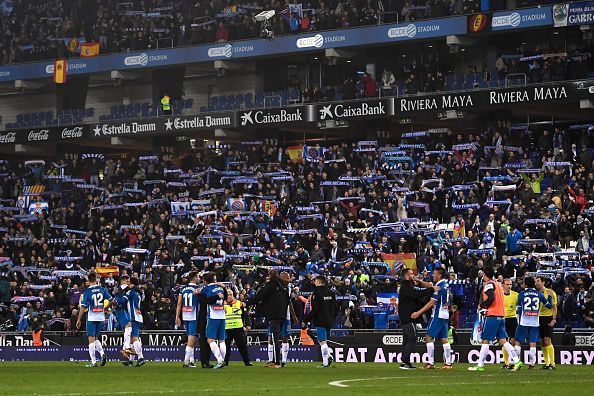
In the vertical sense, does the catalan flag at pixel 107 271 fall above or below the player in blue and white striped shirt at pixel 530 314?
above

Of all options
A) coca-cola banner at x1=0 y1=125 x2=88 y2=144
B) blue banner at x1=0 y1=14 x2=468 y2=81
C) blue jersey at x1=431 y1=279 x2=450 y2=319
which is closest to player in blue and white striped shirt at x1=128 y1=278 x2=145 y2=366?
blue jersey at x1=431 y1=279 x2=450 y2=319

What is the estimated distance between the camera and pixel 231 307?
1103 inches

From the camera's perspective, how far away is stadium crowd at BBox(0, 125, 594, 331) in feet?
124

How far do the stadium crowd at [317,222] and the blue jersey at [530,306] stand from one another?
582 centimetres

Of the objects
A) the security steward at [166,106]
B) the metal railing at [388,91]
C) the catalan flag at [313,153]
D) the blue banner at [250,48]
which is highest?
the blue banner at [250,48]

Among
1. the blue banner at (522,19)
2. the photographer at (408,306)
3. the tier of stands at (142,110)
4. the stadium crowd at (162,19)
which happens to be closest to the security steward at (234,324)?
the photographer at (408,306)

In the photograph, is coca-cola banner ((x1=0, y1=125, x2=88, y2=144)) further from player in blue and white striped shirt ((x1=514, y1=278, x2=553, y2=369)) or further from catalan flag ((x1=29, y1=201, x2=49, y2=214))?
player in blue and white striped shirt ((x1=514, y1=278, x2=553, y2=369))

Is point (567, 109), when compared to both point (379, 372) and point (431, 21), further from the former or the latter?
point (379, 372)

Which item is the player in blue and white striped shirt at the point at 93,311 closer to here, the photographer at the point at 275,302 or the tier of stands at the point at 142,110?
the photographer at the point at 275,302

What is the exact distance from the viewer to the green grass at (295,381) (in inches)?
739

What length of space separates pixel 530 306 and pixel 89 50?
38.5 meters

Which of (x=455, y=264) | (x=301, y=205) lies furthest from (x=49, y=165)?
(x=455, y=264)

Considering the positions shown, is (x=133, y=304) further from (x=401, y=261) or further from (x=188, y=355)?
(x=401, y=261)

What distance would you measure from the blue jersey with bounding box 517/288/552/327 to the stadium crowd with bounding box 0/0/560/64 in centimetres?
2550
